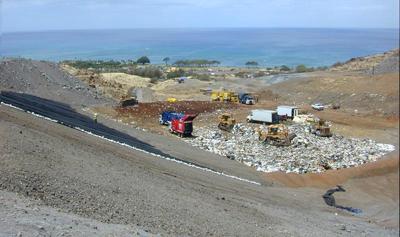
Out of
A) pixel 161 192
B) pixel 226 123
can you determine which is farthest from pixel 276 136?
pixel 161 192

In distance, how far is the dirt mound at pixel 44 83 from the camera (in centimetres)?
3356

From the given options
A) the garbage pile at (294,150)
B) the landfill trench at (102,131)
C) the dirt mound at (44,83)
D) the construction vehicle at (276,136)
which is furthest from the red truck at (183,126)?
the dirt mound at (44,83)

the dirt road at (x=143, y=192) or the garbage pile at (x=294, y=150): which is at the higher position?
the dirt road at (x=143, y=192)

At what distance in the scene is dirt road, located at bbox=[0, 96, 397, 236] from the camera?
10812mm

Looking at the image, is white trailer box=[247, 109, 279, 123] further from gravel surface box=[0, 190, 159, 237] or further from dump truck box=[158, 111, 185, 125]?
gravel surface box=[0, 190, 159, 237]

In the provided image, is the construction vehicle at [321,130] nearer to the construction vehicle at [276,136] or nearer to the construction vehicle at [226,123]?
the construction vehicle at [276,136]

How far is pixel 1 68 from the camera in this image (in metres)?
34.6

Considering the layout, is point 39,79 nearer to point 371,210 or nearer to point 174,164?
point 174,164

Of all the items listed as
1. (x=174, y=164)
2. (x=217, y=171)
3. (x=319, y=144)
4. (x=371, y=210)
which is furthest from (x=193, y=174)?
(x=319, y=144)

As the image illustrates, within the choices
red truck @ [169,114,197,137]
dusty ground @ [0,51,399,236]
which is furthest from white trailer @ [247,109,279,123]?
dusty ground @ [0,51,399,236]

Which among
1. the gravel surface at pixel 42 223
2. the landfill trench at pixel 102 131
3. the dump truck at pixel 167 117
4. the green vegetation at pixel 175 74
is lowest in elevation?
the green vegetation at pixel 175 74

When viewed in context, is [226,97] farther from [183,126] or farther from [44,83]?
[183,126]

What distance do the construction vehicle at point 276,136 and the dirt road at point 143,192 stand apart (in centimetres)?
883

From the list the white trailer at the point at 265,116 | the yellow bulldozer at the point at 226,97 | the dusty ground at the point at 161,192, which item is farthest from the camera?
the yellow bulldozer at the point at 226,97
